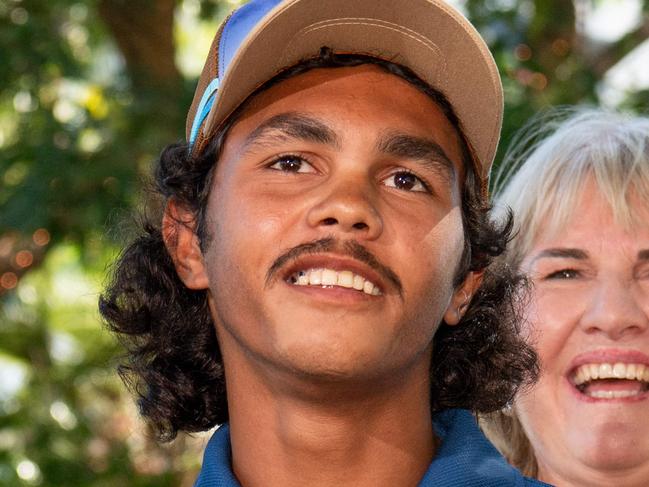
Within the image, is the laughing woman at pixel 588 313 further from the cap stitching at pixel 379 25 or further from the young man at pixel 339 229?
the cap stitching at pixel 379 25

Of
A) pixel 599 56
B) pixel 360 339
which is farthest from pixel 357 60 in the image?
pixel 599 56

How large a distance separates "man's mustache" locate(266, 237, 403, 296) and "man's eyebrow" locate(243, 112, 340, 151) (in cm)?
22

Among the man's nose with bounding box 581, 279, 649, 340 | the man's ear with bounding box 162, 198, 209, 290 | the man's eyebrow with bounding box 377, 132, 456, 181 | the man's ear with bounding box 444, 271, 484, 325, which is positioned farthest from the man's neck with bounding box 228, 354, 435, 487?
the man's nose with bounding box 581, 279, 649, 340

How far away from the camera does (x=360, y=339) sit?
2654 mm

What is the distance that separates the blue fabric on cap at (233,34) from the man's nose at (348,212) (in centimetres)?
41

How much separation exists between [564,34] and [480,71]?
3192 mm

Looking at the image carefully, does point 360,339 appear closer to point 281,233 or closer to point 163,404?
point 281,233

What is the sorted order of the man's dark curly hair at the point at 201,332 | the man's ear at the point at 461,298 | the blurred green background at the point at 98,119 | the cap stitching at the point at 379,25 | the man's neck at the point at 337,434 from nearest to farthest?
the man's neck at the point at 337,434 < the cap stitching at the point at 379,25 < the man's ear at the point at 461,298 < the man's dark curly hair at the point at 201,332 < the blurred green background at the point at 98,119

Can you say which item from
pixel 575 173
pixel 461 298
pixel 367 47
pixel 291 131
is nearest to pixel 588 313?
pixel 575 173

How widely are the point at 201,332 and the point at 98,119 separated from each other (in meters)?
2.89

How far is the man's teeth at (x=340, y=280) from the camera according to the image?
8.77 feet

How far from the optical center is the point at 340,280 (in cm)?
267

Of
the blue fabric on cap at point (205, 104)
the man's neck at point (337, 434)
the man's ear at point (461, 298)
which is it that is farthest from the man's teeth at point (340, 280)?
the blue fabric on cap at point (205, 104)

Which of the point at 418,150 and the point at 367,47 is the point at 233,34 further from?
the point at 418,150
